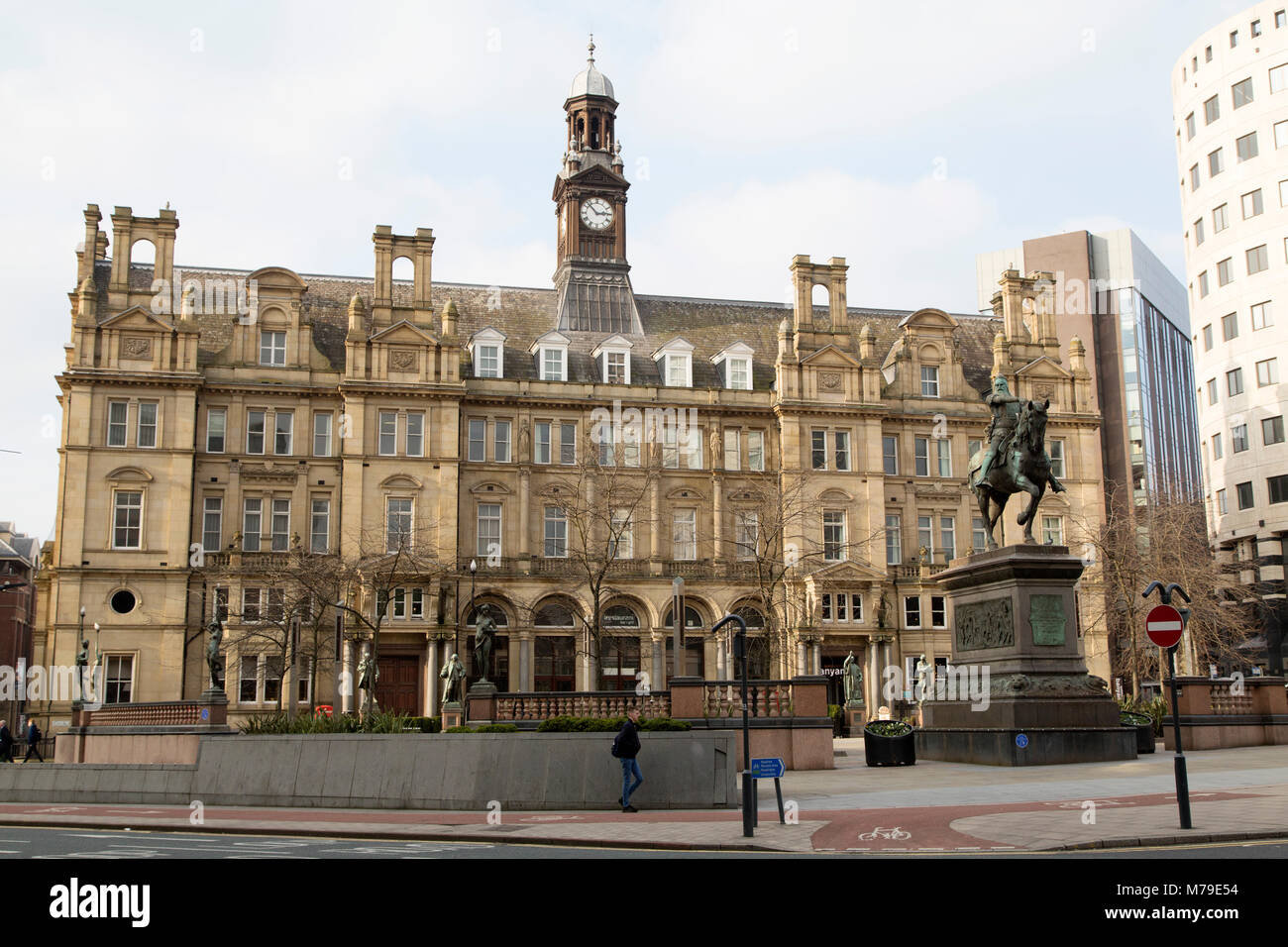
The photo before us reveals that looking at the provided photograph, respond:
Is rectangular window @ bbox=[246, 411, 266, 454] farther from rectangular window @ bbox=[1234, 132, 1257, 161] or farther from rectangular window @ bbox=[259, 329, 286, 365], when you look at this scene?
rectangular window @ bbox=[1234, 132, 1257, 161]

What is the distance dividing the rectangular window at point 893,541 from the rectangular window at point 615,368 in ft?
53.8

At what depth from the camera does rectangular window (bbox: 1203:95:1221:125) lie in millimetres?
72125

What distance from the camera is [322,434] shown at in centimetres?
6256

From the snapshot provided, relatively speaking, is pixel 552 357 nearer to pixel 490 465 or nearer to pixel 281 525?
pixel 490 465

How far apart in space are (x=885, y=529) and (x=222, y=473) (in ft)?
114

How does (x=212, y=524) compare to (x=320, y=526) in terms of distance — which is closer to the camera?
(x=212, y=524)

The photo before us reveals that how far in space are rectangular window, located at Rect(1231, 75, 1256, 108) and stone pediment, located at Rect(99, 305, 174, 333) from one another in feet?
195

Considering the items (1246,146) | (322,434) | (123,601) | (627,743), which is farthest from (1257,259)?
(123,601)

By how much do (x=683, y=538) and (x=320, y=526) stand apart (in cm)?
1866

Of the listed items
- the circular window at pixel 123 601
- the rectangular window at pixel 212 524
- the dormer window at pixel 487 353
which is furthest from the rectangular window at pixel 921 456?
the circular window at pixel 123 601

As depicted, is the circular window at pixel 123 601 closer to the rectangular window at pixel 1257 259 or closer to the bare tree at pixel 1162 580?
the bare tree at pixel 1162 580
